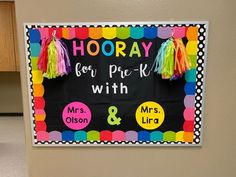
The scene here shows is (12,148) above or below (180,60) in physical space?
below

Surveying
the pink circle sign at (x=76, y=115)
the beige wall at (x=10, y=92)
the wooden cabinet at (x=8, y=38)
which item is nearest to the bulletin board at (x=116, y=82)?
the pink circle sign at (x=76, y=115)

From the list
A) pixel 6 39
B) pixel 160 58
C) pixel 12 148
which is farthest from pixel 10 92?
pixel 160 58

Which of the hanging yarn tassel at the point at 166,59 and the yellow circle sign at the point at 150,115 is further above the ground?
the hanging yarn tassel at the point at 166,59

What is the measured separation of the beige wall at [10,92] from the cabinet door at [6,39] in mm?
370

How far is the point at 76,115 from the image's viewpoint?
164cm

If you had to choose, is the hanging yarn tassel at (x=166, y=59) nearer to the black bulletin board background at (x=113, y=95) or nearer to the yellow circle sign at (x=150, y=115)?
the black bulletin board background at (x=113, y=95)

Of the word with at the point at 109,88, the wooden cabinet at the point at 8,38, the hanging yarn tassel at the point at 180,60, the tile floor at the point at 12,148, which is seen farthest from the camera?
the wooden cabinet at the point at 8,38

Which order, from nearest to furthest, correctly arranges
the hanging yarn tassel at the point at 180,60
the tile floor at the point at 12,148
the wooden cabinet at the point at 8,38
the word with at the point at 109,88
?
the hanging yarn tassel at the point at 180,60
the word with at the point at 109,88
the tile floor at the point at 12,148
the wooden cabinet at the point at 8,38

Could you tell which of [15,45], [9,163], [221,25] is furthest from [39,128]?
[15,45]

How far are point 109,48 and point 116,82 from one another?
0.69 feet

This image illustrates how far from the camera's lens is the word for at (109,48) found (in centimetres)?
155

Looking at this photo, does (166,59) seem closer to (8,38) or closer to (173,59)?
(173,59)

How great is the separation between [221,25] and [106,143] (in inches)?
39.6

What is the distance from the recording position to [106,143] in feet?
5.51
